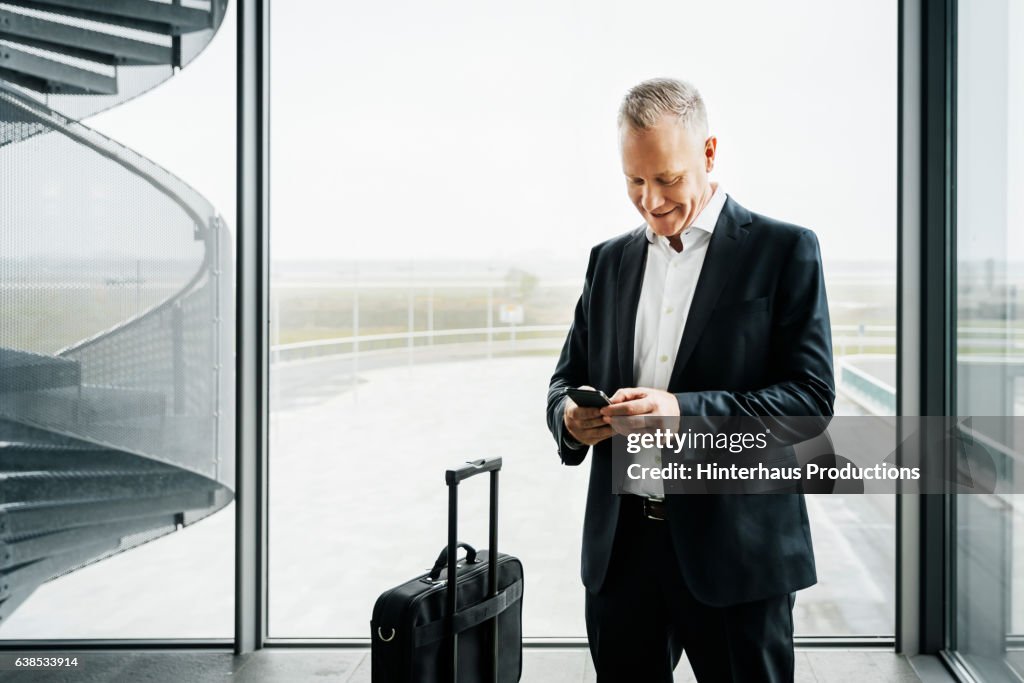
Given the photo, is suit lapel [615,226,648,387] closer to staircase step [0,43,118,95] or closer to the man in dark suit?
the man in dark suit

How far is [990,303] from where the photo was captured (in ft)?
7.57

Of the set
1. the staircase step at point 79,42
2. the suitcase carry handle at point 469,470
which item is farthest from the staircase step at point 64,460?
the suitcase carry handle at point 469,470

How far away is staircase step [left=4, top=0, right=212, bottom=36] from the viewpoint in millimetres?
2820

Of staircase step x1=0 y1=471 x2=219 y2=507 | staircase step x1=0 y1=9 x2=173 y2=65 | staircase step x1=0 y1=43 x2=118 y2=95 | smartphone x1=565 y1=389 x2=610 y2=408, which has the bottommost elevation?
staircase step x1=0 y1=471 x2=219 y2=507

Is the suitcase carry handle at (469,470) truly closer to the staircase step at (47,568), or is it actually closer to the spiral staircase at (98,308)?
the spiral staircase at (98,308)

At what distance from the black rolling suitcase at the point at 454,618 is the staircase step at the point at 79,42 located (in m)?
2.07

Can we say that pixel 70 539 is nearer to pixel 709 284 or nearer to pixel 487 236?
pixel 487 236

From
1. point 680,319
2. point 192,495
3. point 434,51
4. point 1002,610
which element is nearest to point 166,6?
point 434,51

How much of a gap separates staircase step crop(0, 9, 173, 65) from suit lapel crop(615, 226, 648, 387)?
2.11 metres

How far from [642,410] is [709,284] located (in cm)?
27

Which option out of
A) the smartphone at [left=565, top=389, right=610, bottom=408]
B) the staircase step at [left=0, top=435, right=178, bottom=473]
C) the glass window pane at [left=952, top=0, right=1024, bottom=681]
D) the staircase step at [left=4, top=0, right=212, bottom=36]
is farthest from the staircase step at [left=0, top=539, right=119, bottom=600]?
the glass window pane at [left=952, top=0, right=1024, bottom=681]

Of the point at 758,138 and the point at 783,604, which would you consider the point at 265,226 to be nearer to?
the point at 758,138

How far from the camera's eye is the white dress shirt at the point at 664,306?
5.03 ft

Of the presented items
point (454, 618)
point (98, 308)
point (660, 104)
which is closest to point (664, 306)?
point (660, 104)
